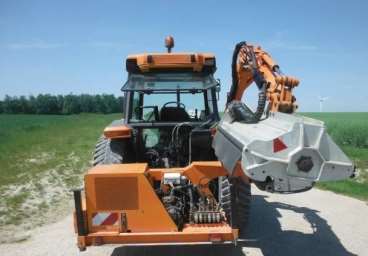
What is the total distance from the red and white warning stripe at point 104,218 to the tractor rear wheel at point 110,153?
3.39 ft

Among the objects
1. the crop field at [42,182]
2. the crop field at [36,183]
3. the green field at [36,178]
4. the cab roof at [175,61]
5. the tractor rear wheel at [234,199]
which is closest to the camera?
the tractor rear wheel at [234,199]

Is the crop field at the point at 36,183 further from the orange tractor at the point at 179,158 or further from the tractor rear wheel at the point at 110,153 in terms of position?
the orange tractor at the point at 179,158

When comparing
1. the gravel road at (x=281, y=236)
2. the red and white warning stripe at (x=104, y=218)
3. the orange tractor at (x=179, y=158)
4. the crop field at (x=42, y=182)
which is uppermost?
the orange tractor at (x=179, y=158)

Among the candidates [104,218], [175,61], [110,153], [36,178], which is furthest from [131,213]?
[36,178]

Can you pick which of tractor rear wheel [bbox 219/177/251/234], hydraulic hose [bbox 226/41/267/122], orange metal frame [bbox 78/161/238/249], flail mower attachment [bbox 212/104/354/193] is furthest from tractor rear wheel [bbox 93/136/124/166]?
flail mower attachment [bbox 212/104/354/193]

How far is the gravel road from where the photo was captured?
18.6 ft

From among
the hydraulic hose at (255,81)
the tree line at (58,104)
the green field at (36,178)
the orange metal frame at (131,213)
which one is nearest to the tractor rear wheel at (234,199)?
the orange metal frame at (131,213)

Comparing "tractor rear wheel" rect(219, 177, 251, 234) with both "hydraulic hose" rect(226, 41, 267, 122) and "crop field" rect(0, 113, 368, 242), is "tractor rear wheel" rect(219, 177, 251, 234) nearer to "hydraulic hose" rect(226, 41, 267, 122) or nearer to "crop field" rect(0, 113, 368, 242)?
"hydraulic hose" rect(226, 41, 267, 122)

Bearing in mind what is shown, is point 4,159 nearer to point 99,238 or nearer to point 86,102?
point 99,238

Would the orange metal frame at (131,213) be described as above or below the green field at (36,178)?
above

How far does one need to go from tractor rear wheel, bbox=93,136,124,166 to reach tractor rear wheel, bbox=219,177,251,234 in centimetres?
141

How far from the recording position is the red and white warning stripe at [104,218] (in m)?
4.59

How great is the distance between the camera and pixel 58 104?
246ft

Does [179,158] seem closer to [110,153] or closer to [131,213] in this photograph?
[110,153]
